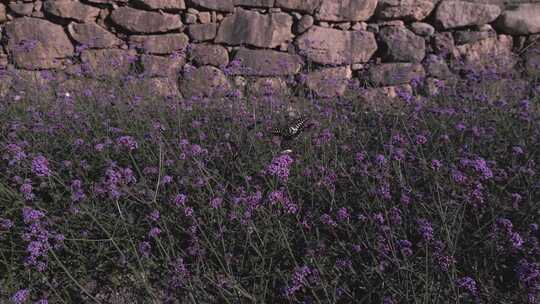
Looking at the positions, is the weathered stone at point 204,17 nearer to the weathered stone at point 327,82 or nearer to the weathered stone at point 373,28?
the weathered stone at point 327,82

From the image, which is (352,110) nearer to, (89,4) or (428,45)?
(428,45)

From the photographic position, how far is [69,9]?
493 cm

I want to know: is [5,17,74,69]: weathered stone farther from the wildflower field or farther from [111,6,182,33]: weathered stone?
the wildflower field

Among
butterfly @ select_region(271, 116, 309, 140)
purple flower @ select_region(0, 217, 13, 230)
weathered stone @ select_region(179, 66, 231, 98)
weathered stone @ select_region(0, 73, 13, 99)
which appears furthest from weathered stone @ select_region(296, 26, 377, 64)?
purple flower @ select_region(0, 217, 13, 230)

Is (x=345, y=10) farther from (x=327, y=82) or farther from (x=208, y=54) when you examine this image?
(x=208, y=54)

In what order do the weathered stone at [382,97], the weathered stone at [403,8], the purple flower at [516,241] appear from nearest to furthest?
1. the purple flower at [516,241]
2. the weathered stone at [382,97]
3. the weathered stone at [403,8]

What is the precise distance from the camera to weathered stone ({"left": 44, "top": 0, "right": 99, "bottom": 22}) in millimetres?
4906

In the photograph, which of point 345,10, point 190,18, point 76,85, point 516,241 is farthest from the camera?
point 345,10

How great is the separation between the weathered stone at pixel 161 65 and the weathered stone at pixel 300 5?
114 cm

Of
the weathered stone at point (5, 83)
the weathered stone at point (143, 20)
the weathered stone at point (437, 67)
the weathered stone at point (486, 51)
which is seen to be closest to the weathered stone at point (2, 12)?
the weathered stone at point (5, 83)

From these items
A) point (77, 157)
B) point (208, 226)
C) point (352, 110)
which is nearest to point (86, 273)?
point (208, 226)

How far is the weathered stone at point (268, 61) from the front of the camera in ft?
17.0

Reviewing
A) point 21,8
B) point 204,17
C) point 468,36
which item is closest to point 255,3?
point 204,17

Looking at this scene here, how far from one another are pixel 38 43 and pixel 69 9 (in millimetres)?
431
